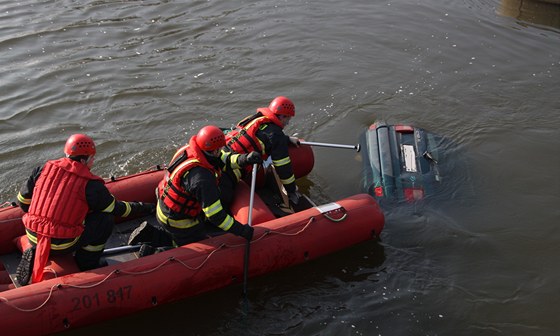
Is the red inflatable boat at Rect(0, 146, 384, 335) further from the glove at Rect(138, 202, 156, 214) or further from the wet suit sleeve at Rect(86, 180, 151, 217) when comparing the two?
the wet suit sleeve at Rect(86, 180, 151, 217)

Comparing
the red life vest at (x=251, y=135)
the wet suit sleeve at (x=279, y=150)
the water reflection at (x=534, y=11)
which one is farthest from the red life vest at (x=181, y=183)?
the water reflection at (x=534, y=11)

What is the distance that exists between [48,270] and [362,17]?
9867 mm

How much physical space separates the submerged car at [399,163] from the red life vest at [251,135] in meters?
1.73

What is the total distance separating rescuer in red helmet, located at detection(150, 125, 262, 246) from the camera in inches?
216

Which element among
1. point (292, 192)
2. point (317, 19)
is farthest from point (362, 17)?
point (292, 192)

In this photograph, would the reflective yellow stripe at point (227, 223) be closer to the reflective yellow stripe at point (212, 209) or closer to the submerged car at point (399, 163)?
the reflective yellow stripe at point (212, 209)

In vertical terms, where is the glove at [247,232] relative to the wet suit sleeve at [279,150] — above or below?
below

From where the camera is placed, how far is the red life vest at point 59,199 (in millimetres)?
5160

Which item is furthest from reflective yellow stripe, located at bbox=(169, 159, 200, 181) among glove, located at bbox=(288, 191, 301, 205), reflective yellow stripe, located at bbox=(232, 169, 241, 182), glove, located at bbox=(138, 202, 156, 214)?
glove, located at bbox=(288, 191, 301, 205)

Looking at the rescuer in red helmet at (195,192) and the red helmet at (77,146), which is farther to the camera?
the rescuer in red helmet at (195,192)

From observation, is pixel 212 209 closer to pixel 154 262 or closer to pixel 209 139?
pixel 209 139

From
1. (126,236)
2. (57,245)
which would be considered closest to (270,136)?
(126,236)

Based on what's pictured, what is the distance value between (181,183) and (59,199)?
3.62 ft

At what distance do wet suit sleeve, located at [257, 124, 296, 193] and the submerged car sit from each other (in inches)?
55.0
